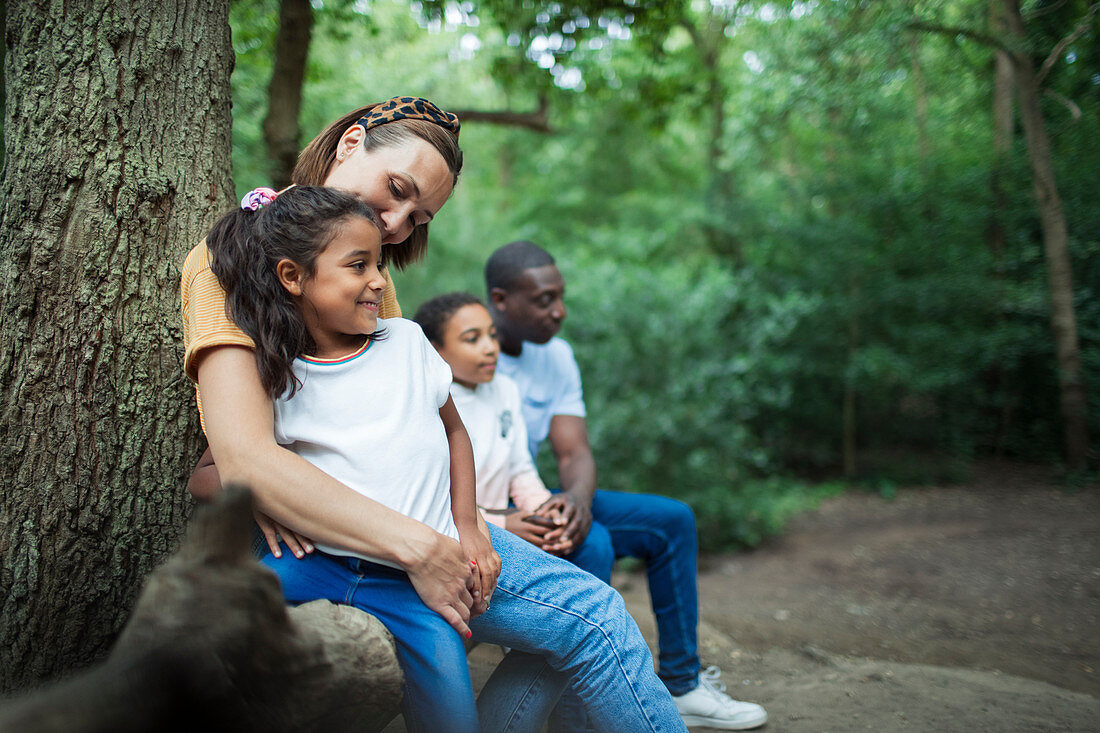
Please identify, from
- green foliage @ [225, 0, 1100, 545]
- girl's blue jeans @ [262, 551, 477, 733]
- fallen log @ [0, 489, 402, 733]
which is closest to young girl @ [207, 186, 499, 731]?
girl's blue jeans @ [262, 551, 477, 733]

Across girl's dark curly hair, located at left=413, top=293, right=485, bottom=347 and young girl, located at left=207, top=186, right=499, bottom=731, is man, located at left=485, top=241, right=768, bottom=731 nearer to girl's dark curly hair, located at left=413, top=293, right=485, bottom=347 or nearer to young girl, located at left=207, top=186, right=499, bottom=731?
girl's dark curly hair, located at left=413, top=293, right=485, bottom=347

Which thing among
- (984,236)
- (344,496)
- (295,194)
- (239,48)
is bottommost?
(344,496)

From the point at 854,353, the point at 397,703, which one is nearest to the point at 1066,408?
the point at 854,353

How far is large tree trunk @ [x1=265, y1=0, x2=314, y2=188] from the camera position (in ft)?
14.2

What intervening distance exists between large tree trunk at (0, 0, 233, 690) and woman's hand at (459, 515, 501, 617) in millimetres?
881

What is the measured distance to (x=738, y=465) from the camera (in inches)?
247

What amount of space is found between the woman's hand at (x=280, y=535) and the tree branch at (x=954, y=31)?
621cm

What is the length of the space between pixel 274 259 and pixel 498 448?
1132 mm

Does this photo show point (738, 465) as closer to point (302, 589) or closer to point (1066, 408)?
point (1066, 408)

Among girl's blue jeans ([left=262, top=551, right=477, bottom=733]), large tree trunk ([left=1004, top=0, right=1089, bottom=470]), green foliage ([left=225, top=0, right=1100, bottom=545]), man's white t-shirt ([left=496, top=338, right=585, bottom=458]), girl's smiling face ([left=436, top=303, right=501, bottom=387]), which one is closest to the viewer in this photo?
girl's blue jeans ([left=262, top=551, right=477, bottom=733])

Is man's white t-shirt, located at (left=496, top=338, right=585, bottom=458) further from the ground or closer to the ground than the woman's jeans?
further from the ground

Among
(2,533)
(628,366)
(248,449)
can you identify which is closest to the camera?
(248,449)

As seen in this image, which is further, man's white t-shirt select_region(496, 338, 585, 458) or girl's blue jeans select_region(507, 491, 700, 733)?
man's white t-shirt select_region(496, 338, 585, 458)

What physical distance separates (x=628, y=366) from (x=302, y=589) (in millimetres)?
4588
